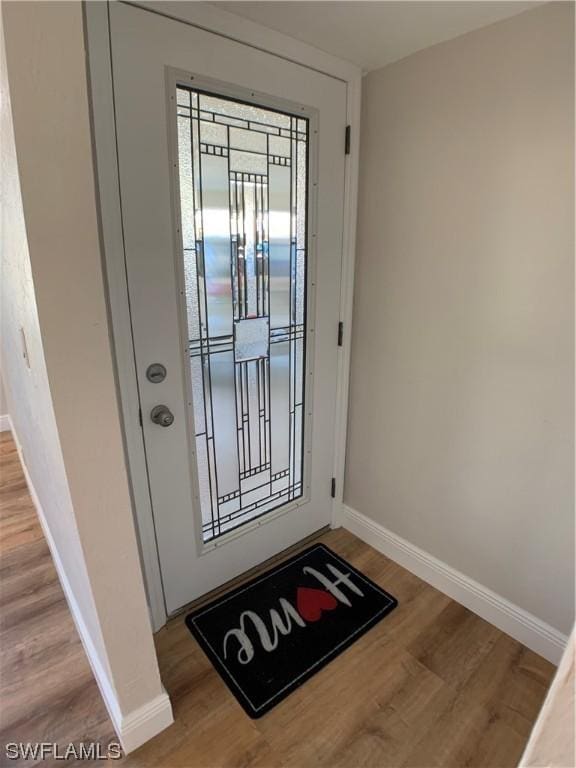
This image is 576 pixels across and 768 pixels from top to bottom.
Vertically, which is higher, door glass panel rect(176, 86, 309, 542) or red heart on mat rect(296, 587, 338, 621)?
door glass panel rect(176, 86, 309, 542)

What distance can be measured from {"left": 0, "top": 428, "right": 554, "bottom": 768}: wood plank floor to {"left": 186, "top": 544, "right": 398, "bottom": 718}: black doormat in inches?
1.7

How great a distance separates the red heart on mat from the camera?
1788 millimetres

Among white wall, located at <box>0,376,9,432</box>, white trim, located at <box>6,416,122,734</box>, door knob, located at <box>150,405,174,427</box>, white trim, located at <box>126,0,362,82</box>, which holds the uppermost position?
white trim, located at <box>126,0,362,82</box>

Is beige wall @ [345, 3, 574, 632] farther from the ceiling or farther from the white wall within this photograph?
the white wall

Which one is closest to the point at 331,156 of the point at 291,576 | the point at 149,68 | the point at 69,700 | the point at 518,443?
the point at 149,68

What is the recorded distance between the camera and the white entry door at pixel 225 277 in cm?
131

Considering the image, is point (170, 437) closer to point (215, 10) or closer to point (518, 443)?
point (518, 443)

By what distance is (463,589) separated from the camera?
72.5 inches

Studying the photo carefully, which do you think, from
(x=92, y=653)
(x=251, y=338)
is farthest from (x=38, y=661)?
(x=251, y=338)

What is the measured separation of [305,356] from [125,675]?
1319mm

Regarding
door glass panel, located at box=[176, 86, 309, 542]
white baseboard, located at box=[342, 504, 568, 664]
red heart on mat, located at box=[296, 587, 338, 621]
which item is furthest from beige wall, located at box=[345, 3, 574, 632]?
red heart on mat, located at box=[296, 587, 338, 621]
